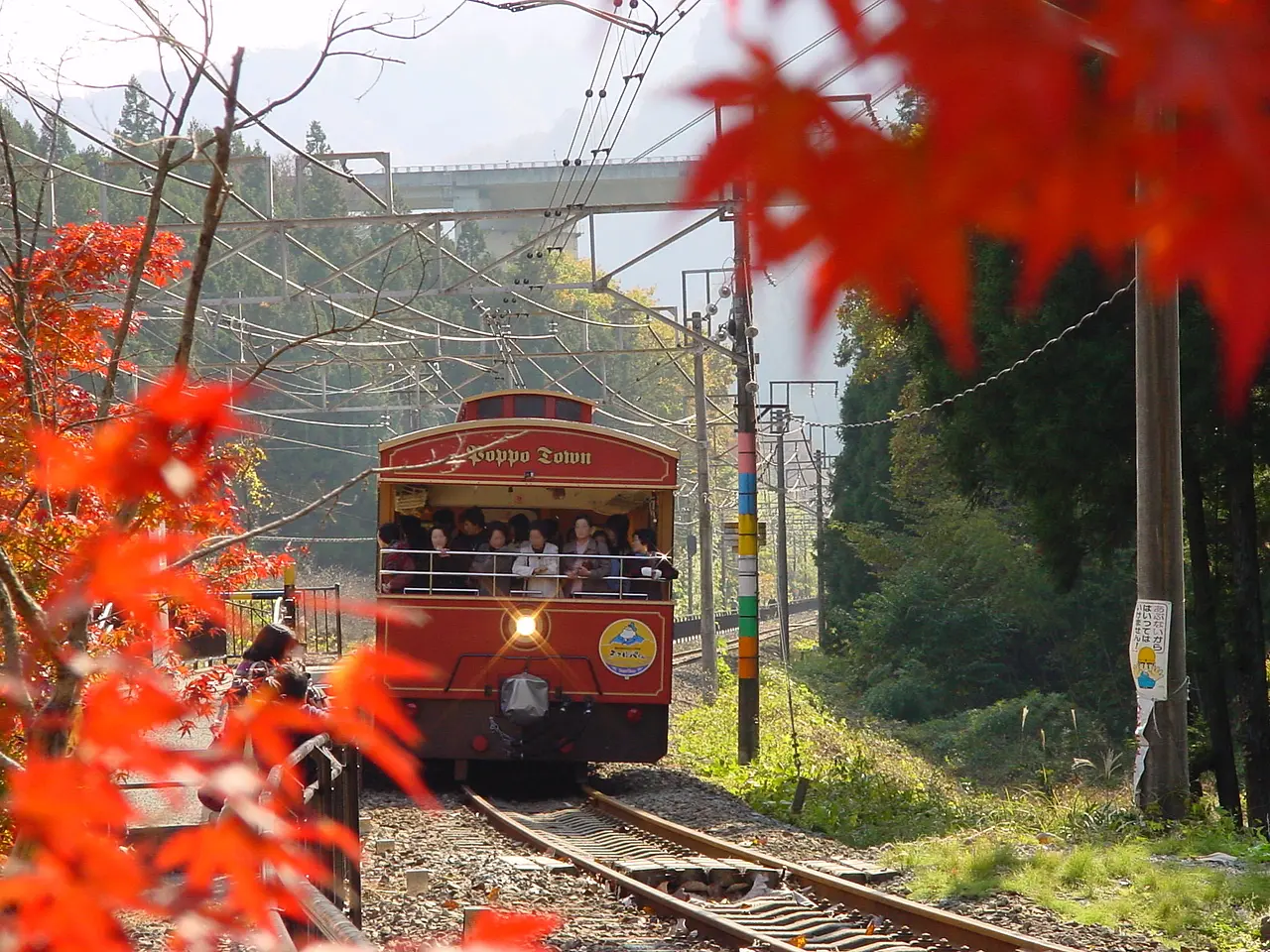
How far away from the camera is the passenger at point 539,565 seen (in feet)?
47.4

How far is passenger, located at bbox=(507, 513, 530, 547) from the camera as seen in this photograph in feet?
48.2

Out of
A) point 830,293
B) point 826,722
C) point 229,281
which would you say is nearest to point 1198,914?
point 830,293

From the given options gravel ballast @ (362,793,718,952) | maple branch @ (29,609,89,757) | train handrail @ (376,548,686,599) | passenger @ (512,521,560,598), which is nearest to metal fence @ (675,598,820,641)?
train handrail @ (376,548,686,599)

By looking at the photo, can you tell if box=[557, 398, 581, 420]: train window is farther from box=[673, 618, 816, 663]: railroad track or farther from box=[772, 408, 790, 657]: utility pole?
box=[673, 618, 816, 663]: railroad track

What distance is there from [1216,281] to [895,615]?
108 feet

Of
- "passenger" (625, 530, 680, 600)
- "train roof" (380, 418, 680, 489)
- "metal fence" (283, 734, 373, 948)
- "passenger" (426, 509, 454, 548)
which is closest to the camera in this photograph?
"metal fence" (283, 734, 373, 948)

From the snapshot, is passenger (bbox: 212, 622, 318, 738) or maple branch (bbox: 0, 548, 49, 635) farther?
passenger (bbox: 212, 622, 318, 738)

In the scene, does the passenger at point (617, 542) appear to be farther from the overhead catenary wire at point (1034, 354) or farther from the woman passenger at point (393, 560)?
the overhead catenary wire at point (1034, 354)

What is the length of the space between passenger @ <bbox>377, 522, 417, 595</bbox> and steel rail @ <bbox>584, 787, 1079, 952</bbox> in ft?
12.3

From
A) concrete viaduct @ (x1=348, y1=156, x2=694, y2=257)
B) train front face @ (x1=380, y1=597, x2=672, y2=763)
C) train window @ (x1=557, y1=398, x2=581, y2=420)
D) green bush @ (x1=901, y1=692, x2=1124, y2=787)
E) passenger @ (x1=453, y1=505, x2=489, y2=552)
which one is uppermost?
concrete viaduct @ (x1=348, y1=156, x2=694, y2=257)

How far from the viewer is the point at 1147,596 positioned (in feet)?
36.9

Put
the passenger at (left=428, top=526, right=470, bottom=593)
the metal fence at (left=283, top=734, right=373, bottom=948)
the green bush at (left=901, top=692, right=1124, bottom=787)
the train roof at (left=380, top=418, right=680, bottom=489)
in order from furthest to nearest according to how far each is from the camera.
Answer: the green bush at (left=901, top=692, right=1124, bottom=787)
the passenger at (left=428, top=526, right=470, bottom=593)
the train roof at (left=380, top=418, right=680, bottom=489)
the metal fence at (left=283, top=734, right=373, bottom=948)

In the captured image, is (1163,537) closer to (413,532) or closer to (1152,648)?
(1152,648)

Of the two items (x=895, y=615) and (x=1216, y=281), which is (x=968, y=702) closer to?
(x=895, y=615)
